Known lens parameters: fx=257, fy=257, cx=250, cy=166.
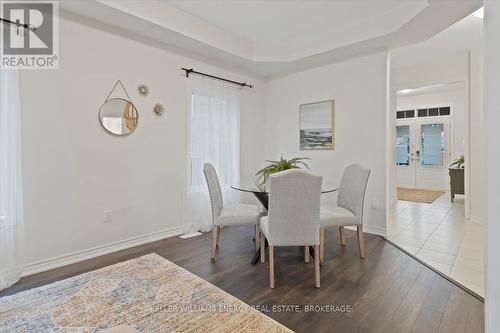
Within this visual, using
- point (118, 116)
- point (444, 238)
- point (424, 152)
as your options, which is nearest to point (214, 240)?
point (118, 116)

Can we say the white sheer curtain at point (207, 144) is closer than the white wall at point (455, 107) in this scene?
Yes

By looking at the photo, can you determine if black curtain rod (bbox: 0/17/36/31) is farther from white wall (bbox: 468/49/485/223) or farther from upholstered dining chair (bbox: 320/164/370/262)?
white wall (bbox: 468/49/485/223)

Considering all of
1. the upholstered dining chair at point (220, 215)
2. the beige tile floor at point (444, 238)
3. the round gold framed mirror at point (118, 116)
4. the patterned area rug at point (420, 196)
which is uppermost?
the round gold framed mirror at point (118, 116)

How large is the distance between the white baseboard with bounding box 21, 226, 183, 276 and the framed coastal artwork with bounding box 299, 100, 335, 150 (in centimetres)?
251

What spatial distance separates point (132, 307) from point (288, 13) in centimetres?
346

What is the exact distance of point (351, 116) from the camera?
12.8 ft

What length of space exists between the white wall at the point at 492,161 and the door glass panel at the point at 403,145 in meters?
8.58

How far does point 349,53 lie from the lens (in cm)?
374

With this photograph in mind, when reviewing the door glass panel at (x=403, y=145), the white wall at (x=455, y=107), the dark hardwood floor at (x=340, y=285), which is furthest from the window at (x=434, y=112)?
the dark hardwood floor at (x=340, y=285)

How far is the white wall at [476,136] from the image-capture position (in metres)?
4.05

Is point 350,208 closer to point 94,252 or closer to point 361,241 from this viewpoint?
point 361,241

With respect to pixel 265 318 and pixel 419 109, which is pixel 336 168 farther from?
pixel 419 109

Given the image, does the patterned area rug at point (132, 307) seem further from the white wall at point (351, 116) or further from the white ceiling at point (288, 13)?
the white ceiling at point (288, 13)

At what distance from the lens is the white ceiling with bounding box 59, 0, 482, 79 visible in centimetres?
270
